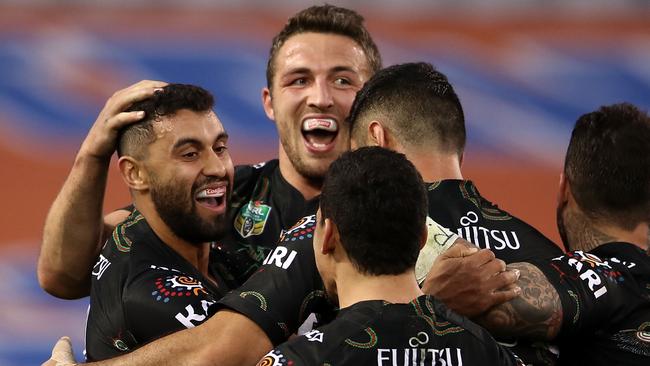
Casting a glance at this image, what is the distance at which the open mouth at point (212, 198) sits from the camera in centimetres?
469

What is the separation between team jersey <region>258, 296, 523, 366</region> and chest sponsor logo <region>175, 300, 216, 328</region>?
688mm

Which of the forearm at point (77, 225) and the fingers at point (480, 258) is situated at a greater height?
the forearm at point (77, 225)

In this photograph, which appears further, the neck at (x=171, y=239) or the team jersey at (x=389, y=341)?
the neck at (x=171, y=239)

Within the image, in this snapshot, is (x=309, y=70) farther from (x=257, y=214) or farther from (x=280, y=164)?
(x=257, y=214)

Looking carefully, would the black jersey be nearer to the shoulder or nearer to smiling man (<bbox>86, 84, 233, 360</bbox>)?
smiling man (<bbox>86, 84, 233, 360</bbox>)

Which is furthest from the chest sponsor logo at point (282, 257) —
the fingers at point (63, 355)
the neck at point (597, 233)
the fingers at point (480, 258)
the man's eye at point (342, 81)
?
the man's eye at point (342, 81)

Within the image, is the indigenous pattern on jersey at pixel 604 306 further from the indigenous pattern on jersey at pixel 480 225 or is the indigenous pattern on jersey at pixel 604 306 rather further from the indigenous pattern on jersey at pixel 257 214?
the indigenous pattern on jersey at pixel 257 214

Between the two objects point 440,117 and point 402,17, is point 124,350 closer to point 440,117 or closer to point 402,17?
point 440,117

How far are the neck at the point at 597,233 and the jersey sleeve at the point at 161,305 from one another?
4.60 ft

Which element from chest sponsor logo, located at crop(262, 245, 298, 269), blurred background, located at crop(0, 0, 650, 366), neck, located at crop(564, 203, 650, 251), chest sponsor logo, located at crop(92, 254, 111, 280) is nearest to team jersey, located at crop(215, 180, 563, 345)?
chest sponsor logo, located at crop(262, 245, 298, 269)

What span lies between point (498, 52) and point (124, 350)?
854 cm

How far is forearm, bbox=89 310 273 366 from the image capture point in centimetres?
367

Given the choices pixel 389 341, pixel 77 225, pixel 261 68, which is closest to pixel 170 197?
pixel 77 225

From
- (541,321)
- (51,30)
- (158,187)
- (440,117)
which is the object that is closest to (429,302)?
(541,321)
